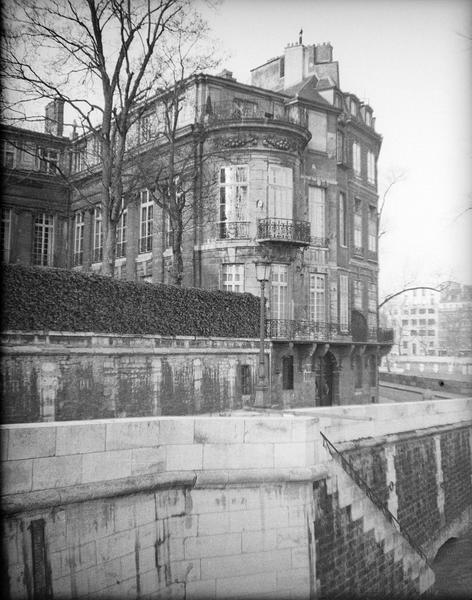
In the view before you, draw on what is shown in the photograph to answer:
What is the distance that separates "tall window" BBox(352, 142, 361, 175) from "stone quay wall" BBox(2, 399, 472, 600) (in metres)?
18.2

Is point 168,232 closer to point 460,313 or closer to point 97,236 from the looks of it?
point 97,236

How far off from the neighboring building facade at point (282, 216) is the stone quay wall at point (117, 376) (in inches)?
140

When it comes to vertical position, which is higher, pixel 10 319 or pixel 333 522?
pixel 10 319

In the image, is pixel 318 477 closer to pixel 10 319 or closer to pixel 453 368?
pixel 10 319

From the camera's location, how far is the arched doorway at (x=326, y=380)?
25.5 metres

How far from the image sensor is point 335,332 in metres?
26.1

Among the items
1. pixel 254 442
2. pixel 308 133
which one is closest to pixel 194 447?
pixel 254 442

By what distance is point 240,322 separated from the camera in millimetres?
20984

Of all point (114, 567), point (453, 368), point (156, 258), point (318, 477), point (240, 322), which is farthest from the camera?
point (453, 368)

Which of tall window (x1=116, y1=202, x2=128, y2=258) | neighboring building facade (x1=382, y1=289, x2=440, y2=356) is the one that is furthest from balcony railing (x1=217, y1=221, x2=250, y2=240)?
neighboring building facade (x1=382, y1=289, x2=440, y2=356)

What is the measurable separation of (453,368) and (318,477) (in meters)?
30.8

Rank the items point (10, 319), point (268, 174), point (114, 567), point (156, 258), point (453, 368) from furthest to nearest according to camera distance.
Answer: point (453, 368)
point (156, 258)
point (268, 174)
point (10, 319)
point (114, 567)

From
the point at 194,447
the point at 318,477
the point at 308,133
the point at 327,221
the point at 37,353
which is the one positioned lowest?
the point at 318,477

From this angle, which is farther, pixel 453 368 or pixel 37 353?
pixel 453 368
